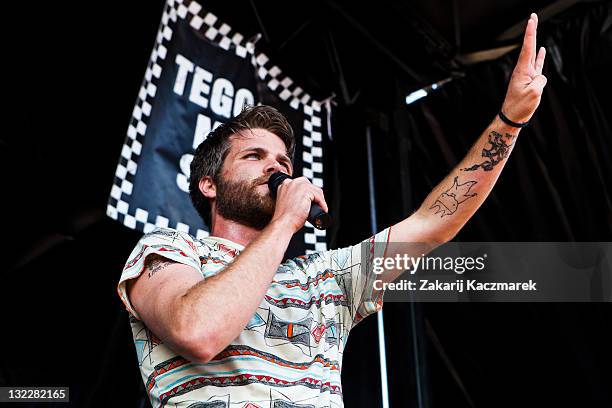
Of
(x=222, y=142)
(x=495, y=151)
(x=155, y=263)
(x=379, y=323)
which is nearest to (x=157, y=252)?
(x=155, y=263)

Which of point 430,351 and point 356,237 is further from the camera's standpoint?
point 356,237

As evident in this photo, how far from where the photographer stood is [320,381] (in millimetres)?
1107

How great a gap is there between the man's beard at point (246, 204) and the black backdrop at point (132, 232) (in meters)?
0.55

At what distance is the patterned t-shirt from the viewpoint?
3.30ft

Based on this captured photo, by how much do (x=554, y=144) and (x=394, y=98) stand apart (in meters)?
0.79

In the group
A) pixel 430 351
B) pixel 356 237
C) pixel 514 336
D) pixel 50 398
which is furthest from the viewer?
pixel 356 237

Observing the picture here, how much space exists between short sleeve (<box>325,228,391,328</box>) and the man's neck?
212 mm

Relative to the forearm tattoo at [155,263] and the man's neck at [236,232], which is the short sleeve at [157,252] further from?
the man's neck at [236,232]

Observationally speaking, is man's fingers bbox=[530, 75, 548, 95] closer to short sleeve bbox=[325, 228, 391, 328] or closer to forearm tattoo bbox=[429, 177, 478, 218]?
forearm tattoo bbox=[429, 177, 478, 218]

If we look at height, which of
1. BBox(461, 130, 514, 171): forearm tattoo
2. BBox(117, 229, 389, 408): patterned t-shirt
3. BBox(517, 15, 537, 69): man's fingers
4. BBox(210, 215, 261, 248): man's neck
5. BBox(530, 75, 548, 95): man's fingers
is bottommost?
BBox(117, 229, 389, 408): patterned t-shirt

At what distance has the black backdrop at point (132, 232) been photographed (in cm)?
171

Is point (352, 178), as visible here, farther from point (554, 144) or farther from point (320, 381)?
point (320, 381)

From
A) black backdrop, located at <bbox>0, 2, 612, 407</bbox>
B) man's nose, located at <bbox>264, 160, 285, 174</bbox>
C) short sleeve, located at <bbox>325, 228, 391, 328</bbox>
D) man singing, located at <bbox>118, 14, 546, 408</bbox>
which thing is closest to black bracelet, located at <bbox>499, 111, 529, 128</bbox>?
man singing, located at <bbox>118, 14, 546, 408</bbox>

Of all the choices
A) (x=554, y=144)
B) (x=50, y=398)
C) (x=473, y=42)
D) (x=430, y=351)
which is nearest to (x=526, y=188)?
(x=554, y=144)
